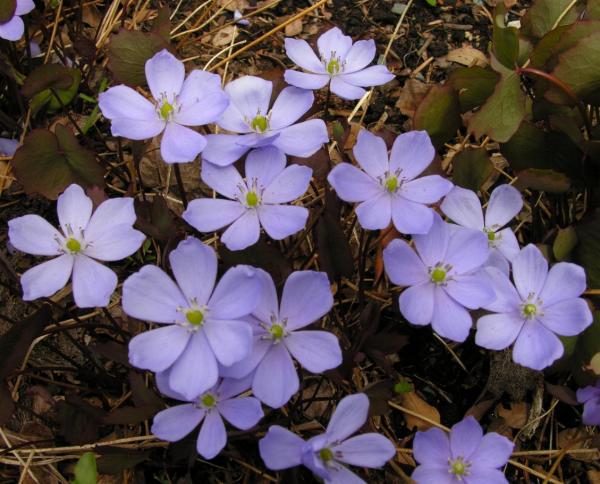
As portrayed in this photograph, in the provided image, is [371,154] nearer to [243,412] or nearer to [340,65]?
[340,65]

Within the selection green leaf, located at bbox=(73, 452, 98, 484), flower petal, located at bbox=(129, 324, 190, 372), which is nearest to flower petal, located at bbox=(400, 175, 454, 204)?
flower petal, located at bbox=(129, 324, 190, 372)

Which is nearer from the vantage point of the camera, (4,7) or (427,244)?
(427,244)

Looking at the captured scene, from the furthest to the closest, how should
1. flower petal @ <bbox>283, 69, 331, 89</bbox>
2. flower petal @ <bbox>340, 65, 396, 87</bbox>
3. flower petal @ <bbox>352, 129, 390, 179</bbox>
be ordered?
flower petal @ <bbox>340, 65, 396, 87</bbox> → flower petal @ <bbox>283, 69, 331, 89</bbox> → flower petal @ <bbox>352, 129, 390, 179</bbox>

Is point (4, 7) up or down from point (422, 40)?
up

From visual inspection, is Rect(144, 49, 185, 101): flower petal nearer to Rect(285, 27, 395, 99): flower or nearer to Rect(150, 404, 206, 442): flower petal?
Rect(285, 27, 395, 99): flower

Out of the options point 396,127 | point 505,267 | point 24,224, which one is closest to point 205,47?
point 396,127

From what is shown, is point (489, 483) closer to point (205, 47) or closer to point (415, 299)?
point (415, 299)

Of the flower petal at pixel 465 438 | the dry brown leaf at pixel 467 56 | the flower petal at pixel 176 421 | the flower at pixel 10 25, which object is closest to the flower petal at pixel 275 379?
the flower petal at pixel 176 421
